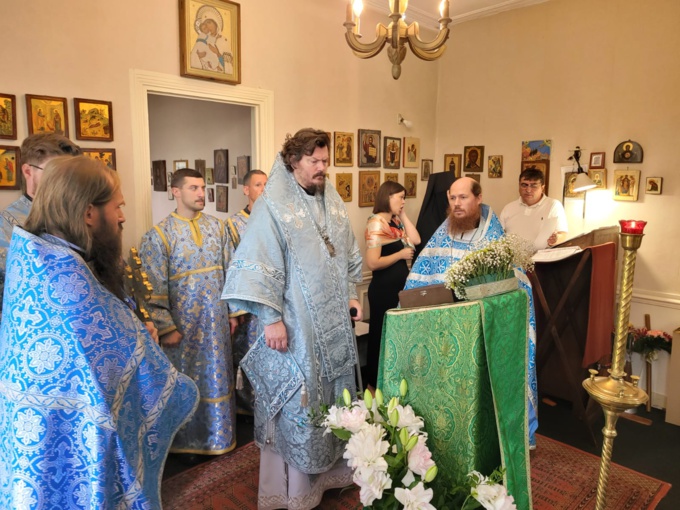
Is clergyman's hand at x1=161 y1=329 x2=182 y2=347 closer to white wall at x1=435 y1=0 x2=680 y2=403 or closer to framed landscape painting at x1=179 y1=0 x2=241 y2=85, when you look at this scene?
framed landscape painting at x1=179 y1=0 x2=241 y2=85

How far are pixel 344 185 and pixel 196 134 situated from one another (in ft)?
7.59

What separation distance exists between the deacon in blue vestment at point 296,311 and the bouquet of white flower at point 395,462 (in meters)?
0.97

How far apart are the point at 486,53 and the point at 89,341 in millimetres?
5306

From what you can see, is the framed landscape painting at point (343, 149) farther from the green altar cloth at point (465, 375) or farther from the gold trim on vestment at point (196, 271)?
the green altar cloth at point (465, 375)

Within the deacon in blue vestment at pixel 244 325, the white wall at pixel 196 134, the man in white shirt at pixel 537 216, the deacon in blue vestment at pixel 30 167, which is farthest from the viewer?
the white wall at pixel 196 134

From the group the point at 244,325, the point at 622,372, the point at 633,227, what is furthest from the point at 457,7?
the point at 622,372

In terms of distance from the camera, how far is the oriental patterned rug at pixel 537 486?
283cm

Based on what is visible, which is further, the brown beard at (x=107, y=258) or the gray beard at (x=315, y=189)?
the gray beard at (x=315, y=189)

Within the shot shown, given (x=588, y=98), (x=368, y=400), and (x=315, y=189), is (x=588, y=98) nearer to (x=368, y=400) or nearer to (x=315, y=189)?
(x=315, y=189)

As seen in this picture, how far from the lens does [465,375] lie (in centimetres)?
145

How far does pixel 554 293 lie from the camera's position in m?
4.06

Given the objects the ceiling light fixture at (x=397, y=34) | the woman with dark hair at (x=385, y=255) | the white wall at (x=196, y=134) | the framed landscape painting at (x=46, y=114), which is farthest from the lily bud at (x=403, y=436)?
the white wall at (x=196, y=134)

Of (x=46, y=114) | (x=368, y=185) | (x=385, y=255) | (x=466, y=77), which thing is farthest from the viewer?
(x=466, y=77)

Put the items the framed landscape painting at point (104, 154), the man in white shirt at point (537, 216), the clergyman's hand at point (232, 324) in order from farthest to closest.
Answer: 1. the man in white shirt at point (537, 216)
2. the clergyman's hand at point (232, 324)
3. the framed landscape painting at point (104, 154)
